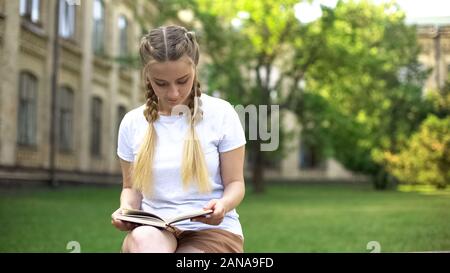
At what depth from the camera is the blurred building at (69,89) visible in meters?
3.22

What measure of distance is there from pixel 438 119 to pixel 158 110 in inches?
57.5

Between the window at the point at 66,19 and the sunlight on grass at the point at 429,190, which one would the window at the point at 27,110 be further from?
the sunlight on grass at the point at 429,190

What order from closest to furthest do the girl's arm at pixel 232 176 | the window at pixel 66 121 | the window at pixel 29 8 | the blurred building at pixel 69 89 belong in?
1. the girl's arm at pixel 232 176
2. the window at pixel 29 8
3. the blurred building at pixel 69 89
4. the window at pixel 66 121

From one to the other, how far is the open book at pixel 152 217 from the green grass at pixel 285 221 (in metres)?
0.97

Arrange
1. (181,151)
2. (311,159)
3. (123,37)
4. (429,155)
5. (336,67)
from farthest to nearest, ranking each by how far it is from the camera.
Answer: (311,159)
(123,37)
(336,67)
(429,155)
(181,151)

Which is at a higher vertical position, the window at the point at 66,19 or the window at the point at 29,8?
the window at the point at 66,19

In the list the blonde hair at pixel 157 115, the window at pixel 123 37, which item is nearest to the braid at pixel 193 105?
the blonde hair at pixel 157 115

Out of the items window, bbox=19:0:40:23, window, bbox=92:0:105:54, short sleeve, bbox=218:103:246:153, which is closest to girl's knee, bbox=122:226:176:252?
short sleeve, bbox=218:103:246:153

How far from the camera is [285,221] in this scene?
5.57 meters

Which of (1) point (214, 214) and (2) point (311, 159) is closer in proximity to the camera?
(1) point (214, 214)

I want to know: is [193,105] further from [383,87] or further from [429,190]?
[383,87]

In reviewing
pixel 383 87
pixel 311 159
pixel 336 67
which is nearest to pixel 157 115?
pixel 383 87

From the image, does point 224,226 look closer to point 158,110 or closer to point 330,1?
point 158,110

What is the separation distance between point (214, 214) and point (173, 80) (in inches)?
11.1
